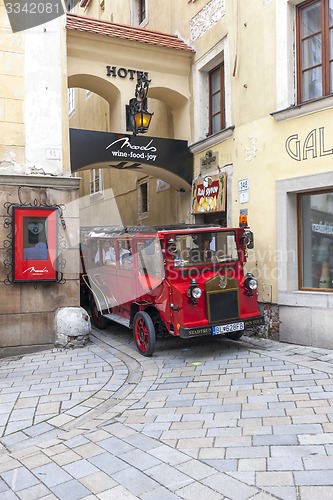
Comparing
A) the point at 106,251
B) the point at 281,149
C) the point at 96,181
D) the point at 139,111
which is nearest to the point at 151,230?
the point at 106,251

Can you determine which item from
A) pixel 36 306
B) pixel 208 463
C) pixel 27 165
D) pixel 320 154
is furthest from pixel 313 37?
pixel 208 463

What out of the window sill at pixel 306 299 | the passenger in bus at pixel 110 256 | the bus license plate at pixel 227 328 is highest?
the passenger in bus at pixel 110 256

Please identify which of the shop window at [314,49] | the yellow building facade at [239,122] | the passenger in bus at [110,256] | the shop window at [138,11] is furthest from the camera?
the shop window at [138,11]

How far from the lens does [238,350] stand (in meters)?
7.45

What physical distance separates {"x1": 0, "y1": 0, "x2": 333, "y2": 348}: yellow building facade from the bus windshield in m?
1.04

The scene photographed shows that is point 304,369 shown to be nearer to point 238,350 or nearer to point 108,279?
point 238,350

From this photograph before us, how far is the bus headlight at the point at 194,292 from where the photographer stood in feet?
22.0

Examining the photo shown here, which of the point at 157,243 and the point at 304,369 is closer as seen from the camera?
the point at 304,369

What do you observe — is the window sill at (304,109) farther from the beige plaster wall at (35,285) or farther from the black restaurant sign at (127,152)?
the beige plaster wall at (35,285)

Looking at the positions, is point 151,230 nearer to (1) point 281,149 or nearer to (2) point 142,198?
(1) point 281,149

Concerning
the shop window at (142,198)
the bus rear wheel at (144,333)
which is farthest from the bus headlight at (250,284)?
the shop window at (142,198)

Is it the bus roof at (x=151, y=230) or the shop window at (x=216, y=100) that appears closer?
the bus roof at (x=151, y=230)

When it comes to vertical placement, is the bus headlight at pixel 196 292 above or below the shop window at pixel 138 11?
below

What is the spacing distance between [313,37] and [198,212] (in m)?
4.25
